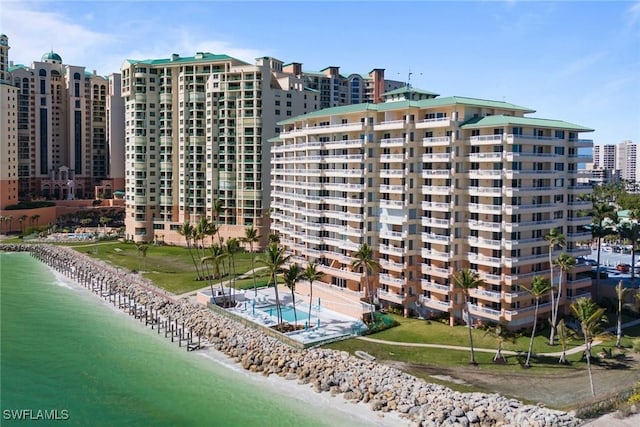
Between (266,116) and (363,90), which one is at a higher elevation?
(363,90)

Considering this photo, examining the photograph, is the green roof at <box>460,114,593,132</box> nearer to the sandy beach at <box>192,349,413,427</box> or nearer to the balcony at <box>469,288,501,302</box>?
the balcony at <box>469,288,501,302</box>

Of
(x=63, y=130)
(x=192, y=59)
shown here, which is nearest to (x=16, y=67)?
(x=63, y=130)

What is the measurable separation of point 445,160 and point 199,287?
131ft

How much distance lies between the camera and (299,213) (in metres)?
81.3

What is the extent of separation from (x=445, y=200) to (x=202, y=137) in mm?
66396

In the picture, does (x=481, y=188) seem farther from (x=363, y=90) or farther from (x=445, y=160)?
(x=363, y=90)

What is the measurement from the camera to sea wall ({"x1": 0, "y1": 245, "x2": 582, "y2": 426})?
134 ft

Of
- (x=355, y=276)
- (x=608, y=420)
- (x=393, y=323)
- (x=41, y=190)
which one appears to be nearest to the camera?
(x=608, y=420)

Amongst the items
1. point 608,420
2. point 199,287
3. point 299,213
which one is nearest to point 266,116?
point 299,213

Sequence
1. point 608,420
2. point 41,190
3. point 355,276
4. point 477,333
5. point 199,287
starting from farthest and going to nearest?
point 41,190 < point 199,287 < point 355,276 < point 477,333 < point 608,420

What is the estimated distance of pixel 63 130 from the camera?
6934 inches

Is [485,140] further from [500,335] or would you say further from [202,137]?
[202,137]

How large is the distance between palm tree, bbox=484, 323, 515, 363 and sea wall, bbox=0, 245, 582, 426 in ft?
26.8

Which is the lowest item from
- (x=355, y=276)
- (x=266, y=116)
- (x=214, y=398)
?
(x=214, y=398)
